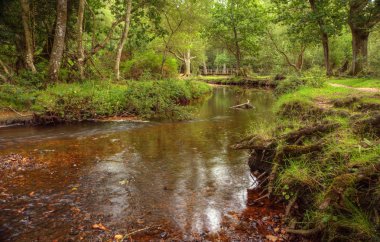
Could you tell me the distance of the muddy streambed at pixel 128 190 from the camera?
14.7 ft

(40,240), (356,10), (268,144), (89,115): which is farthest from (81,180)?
(356,10)

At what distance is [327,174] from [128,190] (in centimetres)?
386

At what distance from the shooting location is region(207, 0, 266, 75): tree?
35.1 metres

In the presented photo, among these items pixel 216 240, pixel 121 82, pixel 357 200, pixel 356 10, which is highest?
pixel 356 10

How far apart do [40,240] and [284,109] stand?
33.8ft

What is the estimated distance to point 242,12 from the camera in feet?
116

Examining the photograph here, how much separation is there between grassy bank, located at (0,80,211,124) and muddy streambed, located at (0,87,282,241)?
8.69 feet

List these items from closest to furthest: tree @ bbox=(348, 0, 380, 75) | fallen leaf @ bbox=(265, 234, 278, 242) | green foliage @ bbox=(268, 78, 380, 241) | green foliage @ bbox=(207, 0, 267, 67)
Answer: green foliage @ bbox=(268, 78, 380, 241), fallen leaf @ bbox=(265, 234, 278, 242), tree @ bbox=(348, 0, 380, 75), green foliage @ bbox=(207, 0, 267, 67)

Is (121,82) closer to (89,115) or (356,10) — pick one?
(89,115)

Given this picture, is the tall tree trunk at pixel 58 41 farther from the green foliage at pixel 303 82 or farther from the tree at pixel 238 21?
the tree at pixel 238 21

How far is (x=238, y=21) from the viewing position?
35781 millimetres

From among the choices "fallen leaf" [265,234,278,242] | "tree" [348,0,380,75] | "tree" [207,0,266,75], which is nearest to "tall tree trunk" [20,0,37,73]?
"fallen leaf" [265,234,278,242]

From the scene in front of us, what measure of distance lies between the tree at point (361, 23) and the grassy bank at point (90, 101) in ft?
39.2

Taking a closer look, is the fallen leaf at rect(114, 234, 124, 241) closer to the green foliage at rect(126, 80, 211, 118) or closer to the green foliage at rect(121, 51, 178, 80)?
the green foliage at rect(126, 80, 211, 118)
